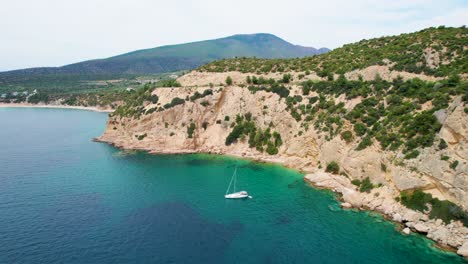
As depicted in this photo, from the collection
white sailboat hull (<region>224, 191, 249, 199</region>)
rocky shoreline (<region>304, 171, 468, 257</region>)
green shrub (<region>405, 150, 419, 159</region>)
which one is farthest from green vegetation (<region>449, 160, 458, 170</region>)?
white sailboat hull (<region>224, 191, 249, 199</region>)

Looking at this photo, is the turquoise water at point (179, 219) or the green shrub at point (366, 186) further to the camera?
the green shrub at point (366, 186)

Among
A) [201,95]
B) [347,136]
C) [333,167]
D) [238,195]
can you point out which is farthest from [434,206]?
[201,95]

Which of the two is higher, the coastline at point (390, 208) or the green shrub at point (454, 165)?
the green shrub at point (454, 165)

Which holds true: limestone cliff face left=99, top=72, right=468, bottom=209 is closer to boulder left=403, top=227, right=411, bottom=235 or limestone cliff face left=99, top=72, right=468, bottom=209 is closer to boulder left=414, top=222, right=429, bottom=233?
boulder left=414, top=222, right=429, bottom=233

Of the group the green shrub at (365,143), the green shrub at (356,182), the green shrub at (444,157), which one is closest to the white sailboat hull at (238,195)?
the green shrub at (356,182)

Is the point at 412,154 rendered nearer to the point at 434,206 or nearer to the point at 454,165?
the point at 454,165

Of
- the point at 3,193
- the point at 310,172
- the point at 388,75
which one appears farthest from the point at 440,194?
the point at 3,193

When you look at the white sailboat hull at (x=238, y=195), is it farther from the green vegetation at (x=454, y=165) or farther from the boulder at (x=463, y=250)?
the green vegetation at (x=454, y=165)

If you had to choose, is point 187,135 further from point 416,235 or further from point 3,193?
point 416,235
